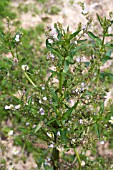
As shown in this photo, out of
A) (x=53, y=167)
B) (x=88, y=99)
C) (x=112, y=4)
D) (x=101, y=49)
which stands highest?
(x=112, y=4)

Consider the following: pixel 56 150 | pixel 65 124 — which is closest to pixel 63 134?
pixel 65 124

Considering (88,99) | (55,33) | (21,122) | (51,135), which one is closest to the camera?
(55,33)

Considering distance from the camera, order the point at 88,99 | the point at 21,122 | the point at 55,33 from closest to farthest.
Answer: the point at 55,33
the point at 88,99
the point at 21,122

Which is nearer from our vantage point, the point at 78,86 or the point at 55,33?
the point at 55,33

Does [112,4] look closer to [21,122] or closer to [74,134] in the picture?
[21,122]

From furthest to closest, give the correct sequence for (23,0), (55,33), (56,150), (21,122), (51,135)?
(23,0)
(21,122)
(56,150)
(51,135)
(55,33)

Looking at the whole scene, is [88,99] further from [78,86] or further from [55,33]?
[55,33]

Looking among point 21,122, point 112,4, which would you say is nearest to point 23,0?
point 112,4

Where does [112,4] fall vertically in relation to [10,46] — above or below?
above

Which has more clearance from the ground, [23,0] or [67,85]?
[23,0]
